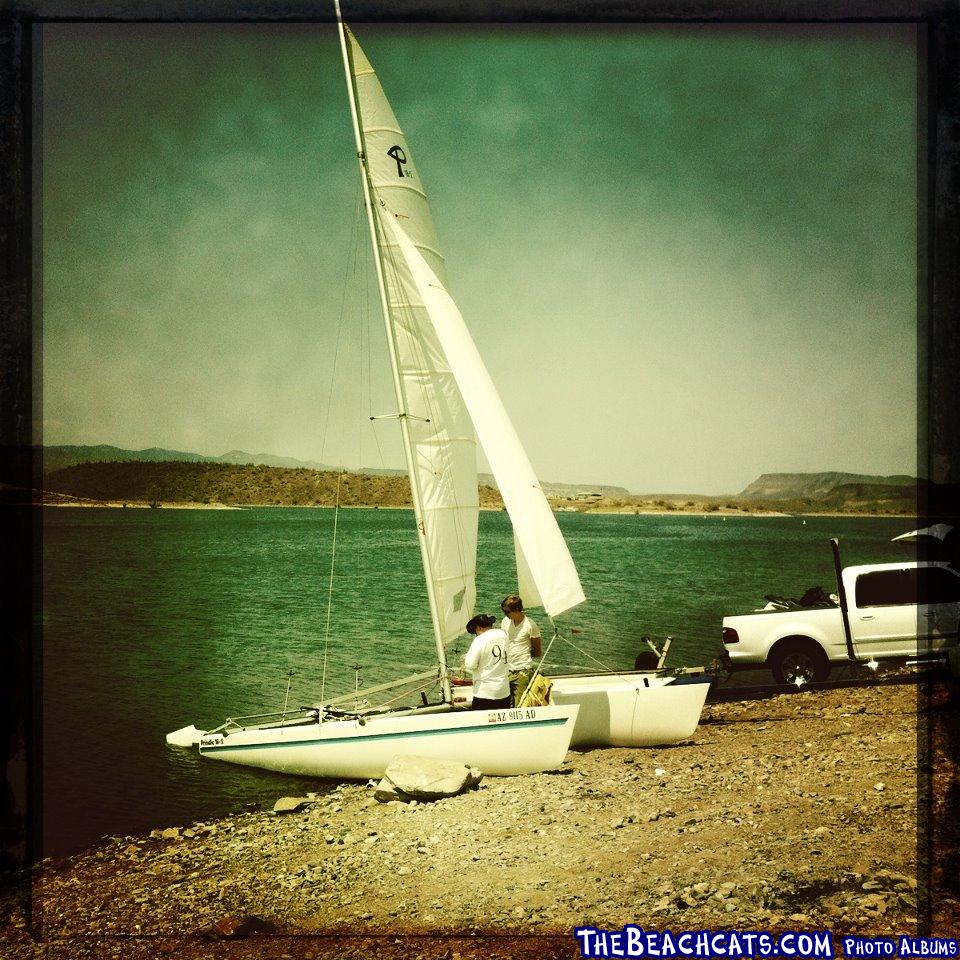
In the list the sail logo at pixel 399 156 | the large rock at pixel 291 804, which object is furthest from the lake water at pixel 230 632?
the sail logo at pixel 399 156

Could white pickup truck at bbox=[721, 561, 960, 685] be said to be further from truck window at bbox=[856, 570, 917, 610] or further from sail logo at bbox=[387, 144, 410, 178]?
sail logo at bbox=[387, 144, 410, 178]

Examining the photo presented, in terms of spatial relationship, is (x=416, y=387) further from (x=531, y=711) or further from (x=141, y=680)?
(x=141, y=680)

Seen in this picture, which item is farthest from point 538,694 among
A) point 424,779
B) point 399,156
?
point 399,156

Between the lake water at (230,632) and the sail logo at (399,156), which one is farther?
the lake water at (230,632)

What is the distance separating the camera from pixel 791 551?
245 ft

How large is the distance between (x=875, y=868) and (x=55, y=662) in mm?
19110

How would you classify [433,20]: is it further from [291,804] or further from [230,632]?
[230,632]

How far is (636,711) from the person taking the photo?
30.2ft

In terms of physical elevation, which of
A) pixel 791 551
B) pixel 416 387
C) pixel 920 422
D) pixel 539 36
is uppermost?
pixel 539 36

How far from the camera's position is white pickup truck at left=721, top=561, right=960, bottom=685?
11359 millimetres

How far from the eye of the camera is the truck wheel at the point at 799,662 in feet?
38.9

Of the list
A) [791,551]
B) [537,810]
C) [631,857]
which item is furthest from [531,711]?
[791,551]

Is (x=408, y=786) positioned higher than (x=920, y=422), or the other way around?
(x=920, y=422)

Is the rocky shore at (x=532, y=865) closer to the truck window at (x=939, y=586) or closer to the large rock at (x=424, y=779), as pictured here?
the large rock at (x=424, y=779)
